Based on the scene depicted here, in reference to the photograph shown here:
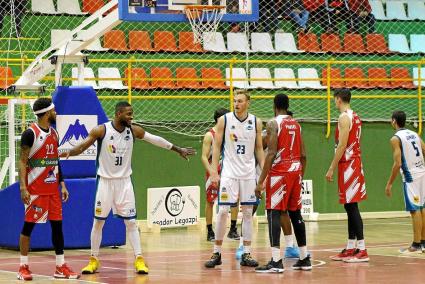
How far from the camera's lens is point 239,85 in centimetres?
2311

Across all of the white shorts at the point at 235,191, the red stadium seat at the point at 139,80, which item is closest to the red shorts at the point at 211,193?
the white shorts at the point at 235,191

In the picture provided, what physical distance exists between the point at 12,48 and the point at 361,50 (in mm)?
8994

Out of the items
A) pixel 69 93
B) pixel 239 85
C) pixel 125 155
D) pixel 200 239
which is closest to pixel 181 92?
pixel 239 85

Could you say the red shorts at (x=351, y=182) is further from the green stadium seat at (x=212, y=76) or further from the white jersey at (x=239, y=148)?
the green stadium seat at (x=212, y=76)

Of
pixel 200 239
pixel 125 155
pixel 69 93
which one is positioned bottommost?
pixel 200 239

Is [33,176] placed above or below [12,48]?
below

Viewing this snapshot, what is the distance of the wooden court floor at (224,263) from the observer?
1213cm

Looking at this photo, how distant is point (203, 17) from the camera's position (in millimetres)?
16438

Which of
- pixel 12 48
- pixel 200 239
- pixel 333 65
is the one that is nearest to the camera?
pixel 200 239

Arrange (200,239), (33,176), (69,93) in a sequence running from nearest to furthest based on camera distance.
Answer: (33,176) → (69,93) → (200,239)

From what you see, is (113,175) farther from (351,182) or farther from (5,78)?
(5,78)

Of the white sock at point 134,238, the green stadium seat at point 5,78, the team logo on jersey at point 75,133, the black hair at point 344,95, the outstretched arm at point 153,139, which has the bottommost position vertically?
the white sock at point 134,238

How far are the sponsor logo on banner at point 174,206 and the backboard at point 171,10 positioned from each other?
4690 millimetres

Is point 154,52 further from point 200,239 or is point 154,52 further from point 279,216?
point 279,216
